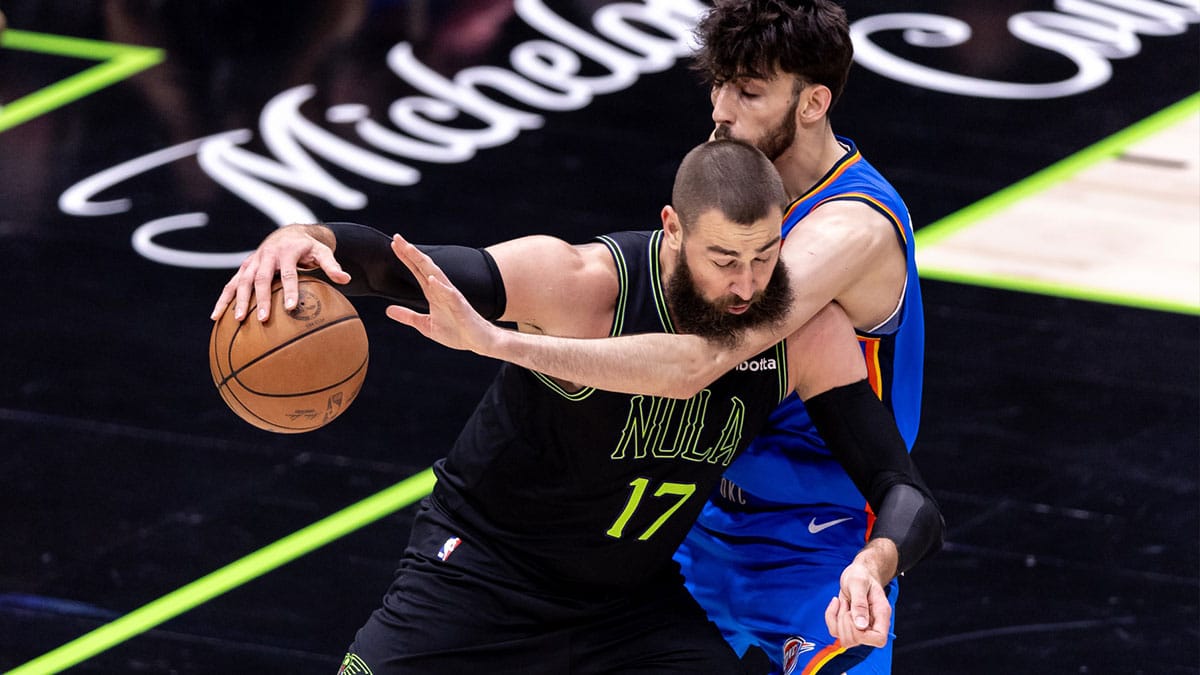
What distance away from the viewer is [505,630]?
484cm

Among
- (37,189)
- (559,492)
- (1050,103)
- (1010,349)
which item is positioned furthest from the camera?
(1050,103)

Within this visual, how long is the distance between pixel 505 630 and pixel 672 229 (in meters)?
1.21

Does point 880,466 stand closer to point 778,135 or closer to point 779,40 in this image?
point 778,135

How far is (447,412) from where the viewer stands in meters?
7.71

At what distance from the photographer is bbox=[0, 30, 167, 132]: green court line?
10.7 metres

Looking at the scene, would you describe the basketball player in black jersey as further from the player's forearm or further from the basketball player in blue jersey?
the basketball player in blue jersey

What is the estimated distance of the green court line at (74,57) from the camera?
35.2 feet

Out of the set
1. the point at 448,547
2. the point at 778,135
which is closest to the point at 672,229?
the point at 778,135

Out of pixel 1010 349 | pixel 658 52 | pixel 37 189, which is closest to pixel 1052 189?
pixel 1010 349

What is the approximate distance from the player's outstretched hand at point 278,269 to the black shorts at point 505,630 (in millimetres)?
910

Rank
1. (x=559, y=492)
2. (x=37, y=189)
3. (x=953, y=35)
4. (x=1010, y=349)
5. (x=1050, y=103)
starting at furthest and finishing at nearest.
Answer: (x=953, y=35) < (x=1050, y=103) < (x=37, y=189) < (x=1010, y=349) < (x=559, y=492)

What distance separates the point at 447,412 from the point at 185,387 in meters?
1.20

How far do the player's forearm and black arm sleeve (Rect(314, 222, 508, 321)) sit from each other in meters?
0.23

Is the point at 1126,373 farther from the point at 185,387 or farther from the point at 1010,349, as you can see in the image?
the point at 185,387
